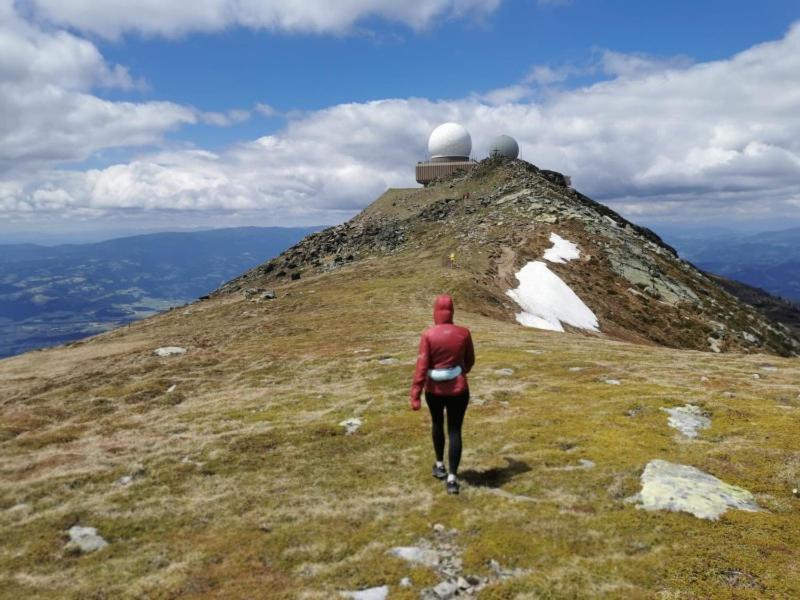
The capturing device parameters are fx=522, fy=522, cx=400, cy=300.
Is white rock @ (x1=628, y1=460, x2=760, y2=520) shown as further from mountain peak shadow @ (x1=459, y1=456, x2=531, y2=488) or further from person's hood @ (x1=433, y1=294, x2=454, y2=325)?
person's hood @ (x1=433, y1=294, x2=454, y2=325)

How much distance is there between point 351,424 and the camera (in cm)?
2058

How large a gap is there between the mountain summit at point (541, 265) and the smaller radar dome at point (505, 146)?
68.1 ft

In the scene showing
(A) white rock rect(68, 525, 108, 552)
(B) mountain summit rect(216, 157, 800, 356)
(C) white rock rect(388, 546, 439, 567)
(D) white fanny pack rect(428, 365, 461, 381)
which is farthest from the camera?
(B) mountain summit rect(216, 157, 800, 356)

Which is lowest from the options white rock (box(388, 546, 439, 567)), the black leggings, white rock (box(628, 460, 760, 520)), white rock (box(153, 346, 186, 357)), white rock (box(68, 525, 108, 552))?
white rock (box(153, 346, 186, 357))

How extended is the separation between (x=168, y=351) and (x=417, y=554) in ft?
110

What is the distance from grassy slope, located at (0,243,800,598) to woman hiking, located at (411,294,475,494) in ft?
5.27

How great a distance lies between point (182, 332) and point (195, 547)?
41162 millimetres

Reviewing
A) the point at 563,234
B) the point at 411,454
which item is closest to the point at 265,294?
the point at 563,234

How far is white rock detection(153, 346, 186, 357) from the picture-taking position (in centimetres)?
3872

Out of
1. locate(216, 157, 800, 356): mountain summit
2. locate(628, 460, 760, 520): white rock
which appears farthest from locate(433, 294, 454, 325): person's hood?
locate(216, 157, 800, 356): mountain summit

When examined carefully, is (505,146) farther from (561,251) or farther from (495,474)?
(495,474)

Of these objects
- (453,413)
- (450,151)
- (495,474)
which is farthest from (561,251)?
(450,151)

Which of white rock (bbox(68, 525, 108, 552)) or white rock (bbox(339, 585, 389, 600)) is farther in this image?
white rock (bbox(68, 525, 108, 552))

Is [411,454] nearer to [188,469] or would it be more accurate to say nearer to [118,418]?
[188,469]
